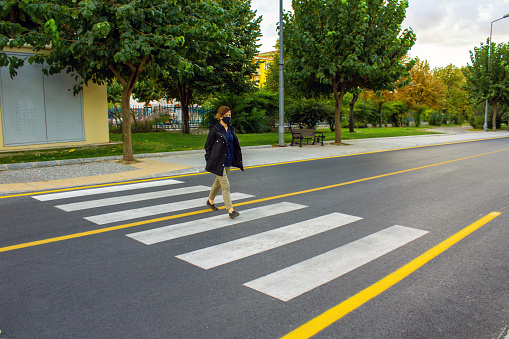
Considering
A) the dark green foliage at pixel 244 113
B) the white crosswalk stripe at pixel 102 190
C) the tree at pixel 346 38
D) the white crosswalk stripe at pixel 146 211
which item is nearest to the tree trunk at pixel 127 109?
the white crosswalk stripe at pixel 102 190

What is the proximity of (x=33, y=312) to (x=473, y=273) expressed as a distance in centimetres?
447

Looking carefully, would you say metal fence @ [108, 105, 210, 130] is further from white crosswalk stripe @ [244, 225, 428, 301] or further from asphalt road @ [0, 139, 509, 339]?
white crosswalk stripe @ [244, 225, 428, 301]

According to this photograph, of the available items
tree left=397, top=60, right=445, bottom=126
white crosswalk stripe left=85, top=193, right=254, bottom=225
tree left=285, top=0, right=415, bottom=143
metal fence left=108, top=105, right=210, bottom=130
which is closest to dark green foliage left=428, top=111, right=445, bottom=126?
tree left=397, top=60, right=445, bottom=126

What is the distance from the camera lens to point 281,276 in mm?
4391

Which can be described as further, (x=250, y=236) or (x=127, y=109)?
(x=127, y=109)

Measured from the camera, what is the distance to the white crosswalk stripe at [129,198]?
7543 mm

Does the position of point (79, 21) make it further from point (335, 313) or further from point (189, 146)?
point (335, 313)

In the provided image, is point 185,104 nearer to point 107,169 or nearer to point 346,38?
point 346,38

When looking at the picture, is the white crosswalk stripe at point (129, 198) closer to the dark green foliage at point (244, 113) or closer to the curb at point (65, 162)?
the curb at point (65, 162)

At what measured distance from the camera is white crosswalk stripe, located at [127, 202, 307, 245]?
18.8ft

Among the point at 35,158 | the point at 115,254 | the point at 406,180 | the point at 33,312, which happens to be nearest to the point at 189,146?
the point at 35,158

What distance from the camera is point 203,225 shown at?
249 inches

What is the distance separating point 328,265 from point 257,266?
2.67 ft

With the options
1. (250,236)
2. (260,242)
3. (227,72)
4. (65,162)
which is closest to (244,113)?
(227,72)
